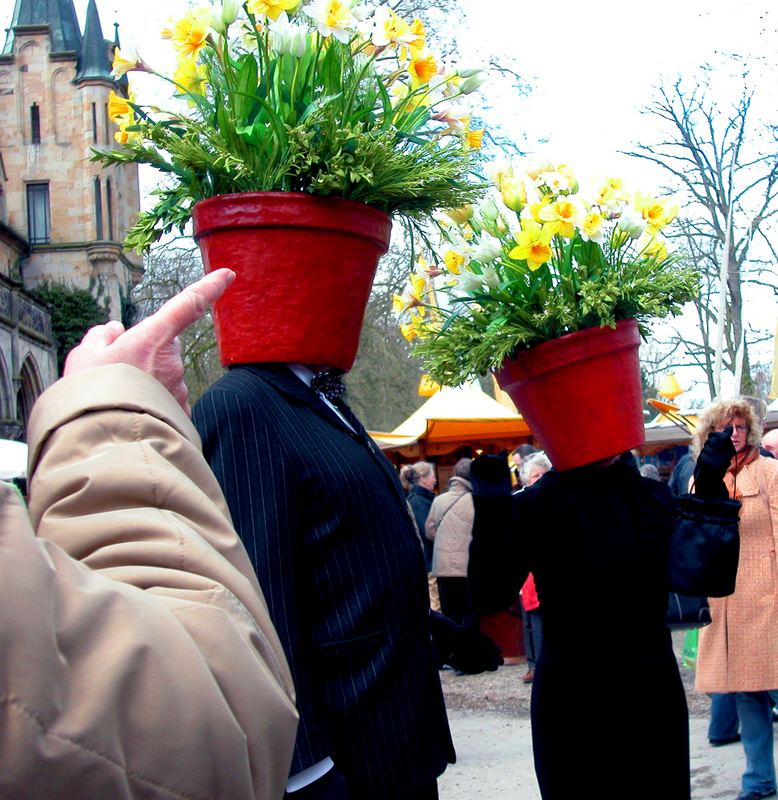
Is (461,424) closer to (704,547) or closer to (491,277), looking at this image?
(704,547)

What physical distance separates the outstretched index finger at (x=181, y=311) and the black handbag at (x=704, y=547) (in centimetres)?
233

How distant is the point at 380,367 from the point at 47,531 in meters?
26.6

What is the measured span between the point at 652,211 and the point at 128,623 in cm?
267

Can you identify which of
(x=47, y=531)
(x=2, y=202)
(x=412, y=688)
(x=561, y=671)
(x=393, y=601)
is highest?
(x=2, y=202)

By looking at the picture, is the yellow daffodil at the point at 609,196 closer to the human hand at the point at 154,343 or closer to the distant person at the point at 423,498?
the human hand at the point at 154,343

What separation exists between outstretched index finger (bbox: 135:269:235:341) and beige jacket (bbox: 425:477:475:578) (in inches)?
310

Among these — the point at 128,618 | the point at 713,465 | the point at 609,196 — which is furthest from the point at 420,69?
the point at 128,618

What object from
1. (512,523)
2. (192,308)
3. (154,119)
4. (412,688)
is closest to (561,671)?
(512,523)

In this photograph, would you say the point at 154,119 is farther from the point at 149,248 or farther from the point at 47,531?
the point at 47,531

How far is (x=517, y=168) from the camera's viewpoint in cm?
338

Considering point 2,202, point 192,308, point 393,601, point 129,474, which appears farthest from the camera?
point 2,202

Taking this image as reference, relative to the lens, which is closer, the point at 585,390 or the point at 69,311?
the point at 585,390

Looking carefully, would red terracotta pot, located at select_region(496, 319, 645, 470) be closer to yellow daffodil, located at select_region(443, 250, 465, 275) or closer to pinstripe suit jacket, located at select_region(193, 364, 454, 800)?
yellow daffodil, located at select_region(443, 250, 465, 275)

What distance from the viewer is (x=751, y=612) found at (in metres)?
5.36
